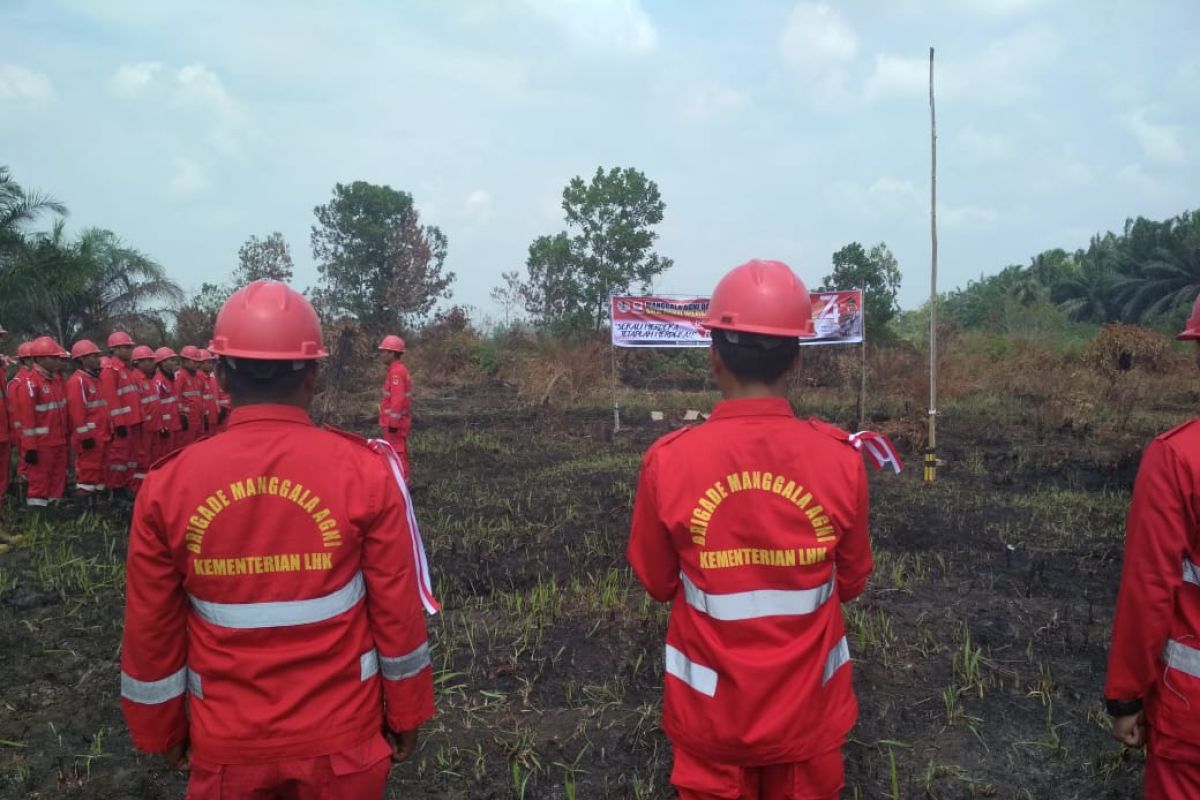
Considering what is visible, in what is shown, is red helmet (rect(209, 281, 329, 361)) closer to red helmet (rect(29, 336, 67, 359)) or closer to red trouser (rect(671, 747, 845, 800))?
red trouser (rect(671, 747, 845, 800))

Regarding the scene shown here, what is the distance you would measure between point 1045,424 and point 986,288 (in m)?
33.6

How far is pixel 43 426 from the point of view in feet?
29.3

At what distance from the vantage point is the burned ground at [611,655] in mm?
3668

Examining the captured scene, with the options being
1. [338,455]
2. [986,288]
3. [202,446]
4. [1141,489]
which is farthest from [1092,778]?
[986,288]

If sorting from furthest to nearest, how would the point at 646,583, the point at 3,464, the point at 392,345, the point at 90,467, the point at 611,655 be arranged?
the point at 392,345 → the point at 90,467 → the point at 3,464 → the point at 611,655 → the point at 646,583

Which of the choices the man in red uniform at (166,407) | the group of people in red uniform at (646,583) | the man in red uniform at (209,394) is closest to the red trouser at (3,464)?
the man in red uniform at (166,407)

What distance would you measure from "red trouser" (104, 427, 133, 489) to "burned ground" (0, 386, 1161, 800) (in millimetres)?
1123

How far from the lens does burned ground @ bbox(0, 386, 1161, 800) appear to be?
367 centimetres

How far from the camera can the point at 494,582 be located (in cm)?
643

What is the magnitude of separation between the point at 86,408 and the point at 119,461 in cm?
81

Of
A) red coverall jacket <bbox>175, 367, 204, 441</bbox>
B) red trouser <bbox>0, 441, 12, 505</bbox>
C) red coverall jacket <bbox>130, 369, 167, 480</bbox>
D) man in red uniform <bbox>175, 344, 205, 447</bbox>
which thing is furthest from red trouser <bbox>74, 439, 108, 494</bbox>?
red coverall jacket <bbox>175, 367, 204, 441</bbox>

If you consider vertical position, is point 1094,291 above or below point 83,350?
above

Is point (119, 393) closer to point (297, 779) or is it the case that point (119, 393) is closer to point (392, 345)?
point (392, 345)

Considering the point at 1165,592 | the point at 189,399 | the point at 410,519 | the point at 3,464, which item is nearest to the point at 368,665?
the point at 410,519
